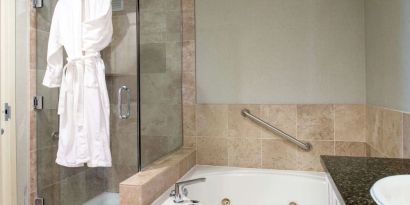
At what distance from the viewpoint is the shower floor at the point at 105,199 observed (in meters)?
2.37

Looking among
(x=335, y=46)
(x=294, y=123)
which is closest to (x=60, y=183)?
(x=294, y=123)

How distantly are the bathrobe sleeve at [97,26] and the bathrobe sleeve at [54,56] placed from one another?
25cm

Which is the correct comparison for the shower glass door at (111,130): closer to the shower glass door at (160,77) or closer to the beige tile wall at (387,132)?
the shower glass door at (160,77)

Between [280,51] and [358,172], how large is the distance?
1390 mm

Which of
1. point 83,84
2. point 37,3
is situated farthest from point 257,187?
point 37,3

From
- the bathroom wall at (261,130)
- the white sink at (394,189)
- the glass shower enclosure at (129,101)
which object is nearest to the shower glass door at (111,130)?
the glass shower enclosure at (129,101)

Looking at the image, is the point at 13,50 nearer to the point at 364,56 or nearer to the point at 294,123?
the point at 294,123

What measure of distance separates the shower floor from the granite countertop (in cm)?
191

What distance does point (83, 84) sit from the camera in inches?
70.8

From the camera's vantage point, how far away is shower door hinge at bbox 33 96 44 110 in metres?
1.88

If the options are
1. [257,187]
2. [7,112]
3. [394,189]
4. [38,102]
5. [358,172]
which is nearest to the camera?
[394,189]

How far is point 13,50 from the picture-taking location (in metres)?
1.77

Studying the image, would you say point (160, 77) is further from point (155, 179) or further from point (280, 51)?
point (280, 51)

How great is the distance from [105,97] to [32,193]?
84 centimetres
